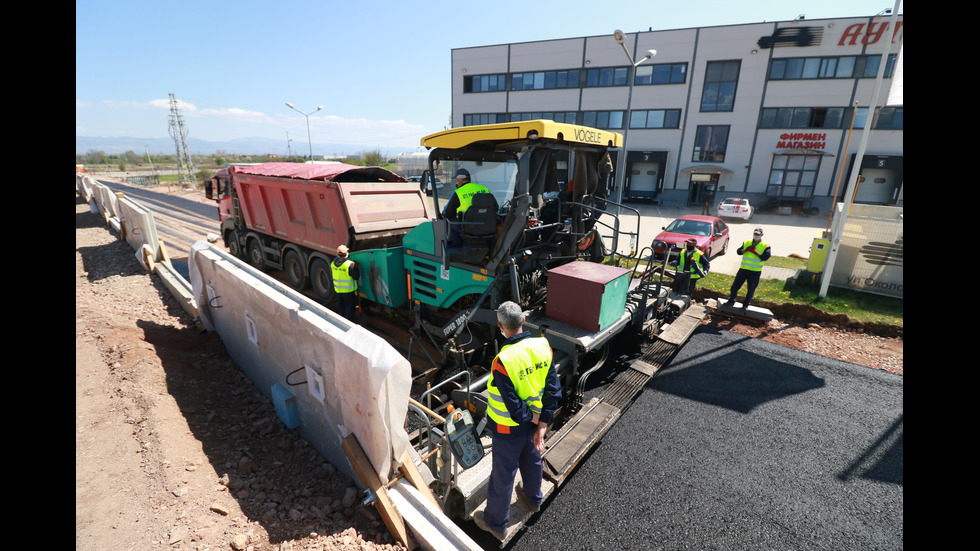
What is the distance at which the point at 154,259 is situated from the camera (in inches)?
329

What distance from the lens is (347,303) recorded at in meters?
6.44

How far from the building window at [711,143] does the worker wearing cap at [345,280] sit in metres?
26.7

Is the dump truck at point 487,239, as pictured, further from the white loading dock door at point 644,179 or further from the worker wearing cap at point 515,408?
the white loading dock door at point 644,179

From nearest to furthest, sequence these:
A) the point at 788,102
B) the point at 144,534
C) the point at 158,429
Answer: the point at 144,534
the point at 158,429
the point at 788,102

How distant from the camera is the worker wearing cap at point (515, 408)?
8.96 ft

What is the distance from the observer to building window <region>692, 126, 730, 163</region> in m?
25.8

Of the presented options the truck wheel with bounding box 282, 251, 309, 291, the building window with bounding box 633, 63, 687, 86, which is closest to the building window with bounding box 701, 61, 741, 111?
the building window with bounding box 633, 63, 687, 86

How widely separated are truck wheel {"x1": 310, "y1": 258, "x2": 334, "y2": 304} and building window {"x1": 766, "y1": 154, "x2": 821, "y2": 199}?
27977mm

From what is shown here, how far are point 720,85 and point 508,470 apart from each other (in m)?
29.4

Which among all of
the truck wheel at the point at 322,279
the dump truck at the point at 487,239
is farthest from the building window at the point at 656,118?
the truck wheel at the point at 322,279

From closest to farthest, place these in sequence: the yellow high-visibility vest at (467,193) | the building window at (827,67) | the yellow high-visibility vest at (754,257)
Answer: the yellow high-visibility vest at (467,193)
the yellow high-visibility vest at (754,257)
the building window at (827,67)

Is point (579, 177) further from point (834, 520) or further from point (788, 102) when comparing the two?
point (788, 102)
